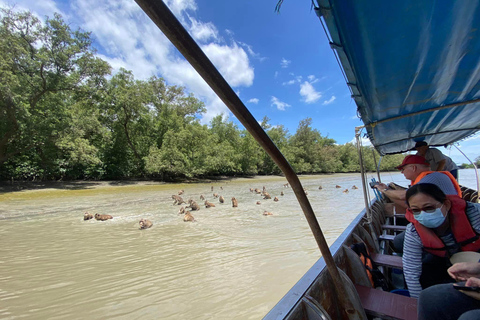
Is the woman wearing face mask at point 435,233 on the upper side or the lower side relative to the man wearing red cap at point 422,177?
lower

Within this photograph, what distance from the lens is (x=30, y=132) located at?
16938mm

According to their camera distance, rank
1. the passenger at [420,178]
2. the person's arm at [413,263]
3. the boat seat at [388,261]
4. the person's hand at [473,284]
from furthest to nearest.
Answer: the boat seat at [388,261] → the passenger at [420,178] → the person's arm at [413,263] → the person's hand at [473,284]

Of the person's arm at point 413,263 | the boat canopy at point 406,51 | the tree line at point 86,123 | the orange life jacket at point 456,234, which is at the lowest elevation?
the person's arm at point 413,263

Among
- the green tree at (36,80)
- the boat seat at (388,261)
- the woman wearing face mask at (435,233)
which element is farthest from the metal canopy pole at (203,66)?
the green tree at (36,80)

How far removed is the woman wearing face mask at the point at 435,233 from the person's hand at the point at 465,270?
1.88 ft

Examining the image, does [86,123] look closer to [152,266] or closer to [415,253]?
[152,266]

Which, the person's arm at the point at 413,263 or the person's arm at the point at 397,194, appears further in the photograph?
the person's arm at the point at 397,194

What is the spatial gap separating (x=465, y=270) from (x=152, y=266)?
4.59m

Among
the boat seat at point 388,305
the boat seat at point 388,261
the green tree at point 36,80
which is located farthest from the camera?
the green tree at point 36,80

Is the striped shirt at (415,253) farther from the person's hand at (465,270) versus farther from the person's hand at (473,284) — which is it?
the person's hand at (473,284)

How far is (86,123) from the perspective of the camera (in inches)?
795

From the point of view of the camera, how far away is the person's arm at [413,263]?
1871 mm

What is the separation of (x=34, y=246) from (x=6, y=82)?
1537 cm

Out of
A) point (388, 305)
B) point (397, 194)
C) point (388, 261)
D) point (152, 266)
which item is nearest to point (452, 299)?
point (388, 305)
